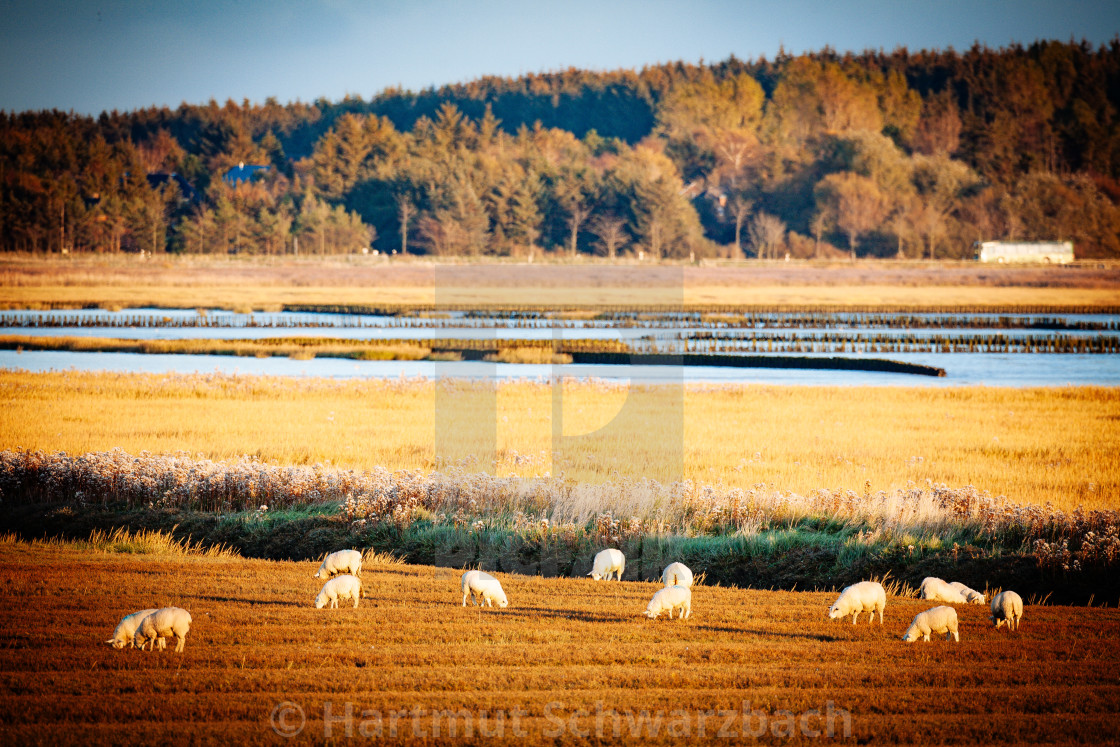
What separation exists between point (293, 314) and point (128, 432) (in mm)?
47523

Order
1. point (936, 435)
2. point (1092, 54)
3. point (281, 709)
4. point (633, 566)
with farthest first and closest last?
point (1092, 54)
point (936, 435)
point (633, 566)
point (281, 709)

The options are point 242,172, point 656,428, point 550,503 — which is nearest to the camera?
point 550,503

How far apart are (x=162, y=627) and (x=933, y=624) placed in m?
7.31

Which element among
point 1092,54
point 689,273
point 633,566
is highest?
point 1092,54

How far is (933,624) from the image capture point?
30.5ft

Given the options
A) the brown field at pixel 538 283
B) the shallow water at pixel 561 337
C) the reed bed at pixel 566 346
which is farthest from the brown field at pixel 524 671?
the brown field at pixel 538 283

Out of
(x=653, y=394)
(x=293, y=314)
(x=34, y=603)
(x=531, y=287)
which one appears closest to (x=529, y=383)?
(x=653, y=394)

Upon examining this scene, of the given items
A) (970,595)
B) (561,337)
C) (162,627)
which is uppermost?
(561,337)

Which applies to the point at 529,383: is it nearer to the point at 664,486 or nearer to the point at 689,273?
the point at 664,486

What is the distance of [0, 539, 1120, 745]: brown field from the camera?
23.4 feet

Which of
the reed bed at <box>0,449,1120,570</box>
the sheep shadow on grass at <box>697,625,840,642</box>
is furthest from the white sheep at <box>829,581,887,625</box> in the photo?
the reed bed at <box>0,449,1120,570</box>

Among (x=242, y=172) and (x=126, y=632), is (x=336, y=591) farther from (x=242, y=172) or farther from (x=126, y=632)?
(x=242, y=172)

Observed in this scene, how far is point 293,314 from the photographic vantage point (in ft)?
236

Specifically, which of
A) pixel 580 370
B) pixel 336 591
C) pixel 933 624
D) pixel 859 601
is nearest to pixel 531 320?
pixel 580 370
